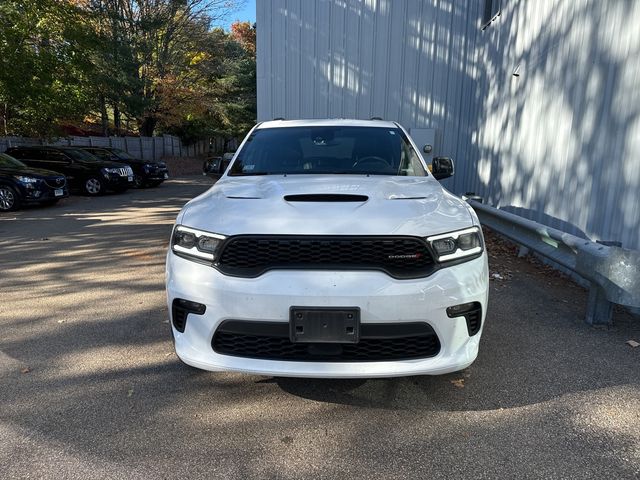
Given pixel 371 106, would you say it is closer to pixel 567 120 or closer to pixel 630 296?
pixel 567 120

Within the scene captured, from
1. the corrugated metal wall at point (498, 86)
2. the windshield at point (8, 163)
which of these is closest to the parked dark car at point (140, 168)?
the windshield at point (8, 163)

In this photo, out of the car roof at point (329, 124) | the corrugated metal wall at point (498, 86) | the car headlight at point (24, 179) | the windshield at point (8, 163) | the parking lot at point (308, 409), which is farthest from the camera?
the windshield at point (8, 163)

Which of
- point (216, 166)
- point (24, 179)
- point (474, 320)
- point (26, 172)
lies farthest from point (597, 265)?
point (26, 172)

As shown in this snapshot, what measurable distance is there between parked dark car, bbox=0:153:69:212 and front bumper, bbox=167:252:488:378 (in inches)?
449

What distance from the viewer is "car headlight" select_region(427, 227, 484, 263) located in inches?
106

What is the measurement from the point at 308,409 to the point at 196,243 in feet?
3.98

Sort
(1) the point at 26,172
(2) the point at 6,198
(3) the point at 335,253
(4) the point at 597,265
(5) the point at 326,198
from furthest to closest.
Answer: (1) the point at 26,172
(2) the point at 6,198
(4) the point at 597,265
(5) the point at 326,198
(3) the point at 335,253

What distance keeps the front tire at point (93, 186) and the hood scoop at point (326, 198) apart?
48.6 ft

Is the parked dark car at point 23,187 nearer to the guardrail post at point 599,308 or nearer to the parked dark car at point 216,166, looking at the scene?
the parked dark car at point 216,166

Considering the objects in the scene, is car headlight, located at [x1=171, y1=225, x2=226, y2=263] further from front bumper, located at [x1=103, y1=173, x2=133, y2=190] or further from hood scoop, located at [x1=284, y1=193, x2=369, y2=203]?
front bumper, located at [x1=103, y1=173, x2=133, y2=190]

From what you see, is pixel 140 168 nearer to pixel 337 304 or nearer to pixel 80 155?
pixel 80 155

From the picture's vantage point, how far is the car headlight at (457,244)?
8.81 ft

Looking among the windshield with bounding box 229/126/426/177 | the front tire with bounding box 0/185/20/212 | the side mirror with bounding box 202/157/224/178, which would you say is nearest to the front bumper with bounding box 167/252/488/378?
the windshield with bounding box 229/126/426/177

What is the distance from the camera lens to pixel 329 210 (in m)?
2.79
